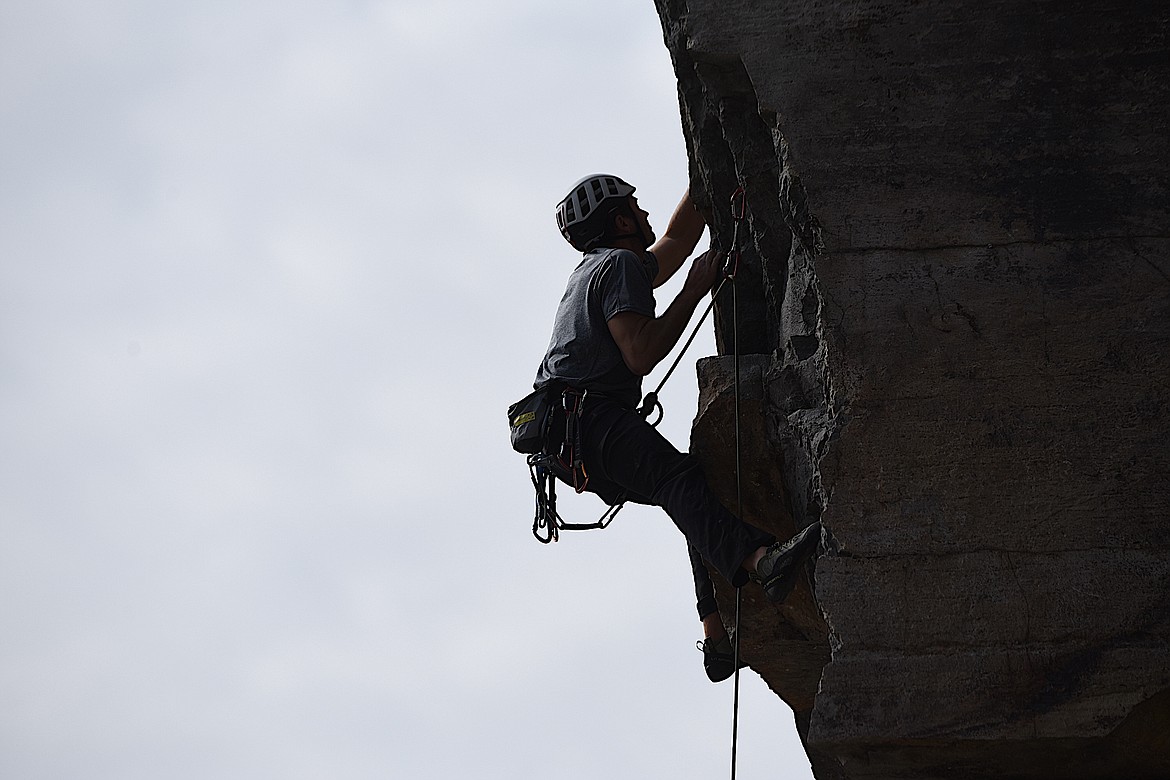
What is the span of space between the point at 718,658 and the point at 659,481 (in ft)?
2.90

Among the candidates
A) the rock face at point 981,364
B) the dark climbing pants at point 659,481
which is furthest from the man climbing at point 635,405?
the rock face at point 981,364

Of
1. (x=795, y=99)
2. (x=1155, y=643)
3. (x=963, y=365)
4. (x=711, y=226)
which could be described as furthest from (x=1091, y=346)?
(x=711, y=226)

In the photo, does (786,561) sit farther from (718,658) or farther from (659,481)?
(718,658)

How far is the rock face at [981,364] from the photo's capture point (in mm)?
3607

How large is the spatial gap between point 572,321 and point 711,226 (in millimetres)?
621

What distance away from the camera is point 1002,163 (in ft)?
12.6

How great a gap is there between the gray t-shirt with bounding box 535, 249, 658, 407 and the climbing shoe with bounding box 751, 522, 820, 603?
3.06ft

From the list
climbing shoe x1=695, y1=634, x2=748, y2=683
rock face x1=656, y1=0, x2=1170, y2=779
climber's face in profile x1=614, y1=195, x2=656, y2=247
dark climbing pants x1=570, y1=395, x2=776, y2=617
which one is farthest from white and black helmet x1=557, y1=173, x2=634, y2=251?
climbing shoe x1=695, y1=634, x2=748, y2=683

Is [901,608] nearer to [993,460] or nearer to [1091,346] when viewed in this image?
[993,460]

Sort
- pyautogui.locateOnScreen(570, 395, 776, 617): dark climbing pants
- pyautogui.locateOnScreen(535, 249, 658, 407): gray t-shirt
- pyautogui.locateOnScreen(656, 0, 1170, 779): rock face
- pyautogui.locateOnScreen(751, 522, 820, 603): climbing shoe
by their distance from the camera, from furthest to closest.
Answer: pyautogui.locateOnScreen(535, 249, 658, 407): gray t-shirt, pyautogui.locateOnScreen(570, 395, 776, 617): dark climbing pants, pyautogui.locateOnScreen(751, 522, 820, 603): climbing shoe, pyautogui.locateOnScreen(656, 0, 1170, 779): rock face

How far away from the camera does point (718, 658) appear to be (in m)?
4.90

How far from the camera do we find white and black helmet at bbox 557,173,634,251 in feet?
16.7

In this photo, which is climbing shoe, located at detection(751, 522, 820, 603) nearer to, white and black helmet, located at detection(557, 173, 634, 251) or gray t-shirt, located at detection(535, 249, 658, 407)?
gray t-shirt, located at detection(535, 249, 658, 407)

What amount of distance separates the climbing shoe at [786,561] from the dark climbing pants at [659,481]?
0.16 meters
